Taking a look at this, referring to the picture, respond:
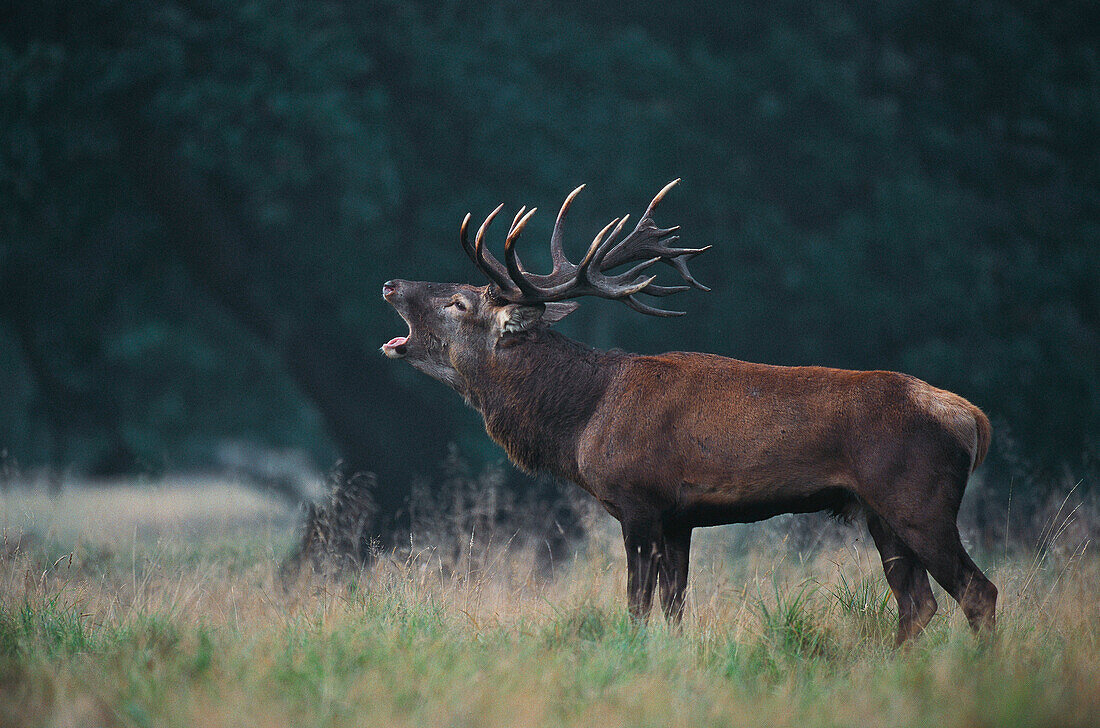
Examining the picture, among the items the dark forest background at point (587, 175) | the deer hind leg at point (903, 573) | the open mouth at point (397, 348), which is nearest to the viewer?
the deer hind leg at point (903, 573)

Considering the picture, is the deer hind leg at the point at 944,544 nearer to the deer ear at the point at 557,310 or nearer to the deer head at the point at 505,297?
the deer head at the point at 505,297

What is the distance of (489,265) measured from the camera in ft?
20.0

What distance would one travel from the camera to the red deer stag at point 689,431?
496 centimetres

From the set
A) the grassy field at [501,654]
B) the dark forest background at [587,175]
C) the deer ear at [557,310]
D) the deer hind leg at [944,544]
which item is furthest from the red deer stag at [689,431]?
the dark forest background at [587,175]

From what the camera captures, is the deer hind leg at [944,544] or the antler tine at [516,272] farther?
Answer: the antler tine at [516,272]

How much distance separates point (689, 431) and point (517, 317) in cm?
138

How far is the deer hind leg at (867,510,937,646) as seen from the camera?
531 cm

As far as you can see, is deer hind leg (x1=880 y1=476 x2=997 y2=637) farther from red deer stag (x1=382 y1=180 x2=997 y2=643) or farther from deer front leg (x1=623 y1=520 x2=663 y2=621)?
deer front leg (x1=623 y1=520 x2=663 y2=621)

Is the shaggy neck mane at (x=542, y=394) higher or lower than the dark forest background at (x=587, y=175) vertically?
lower

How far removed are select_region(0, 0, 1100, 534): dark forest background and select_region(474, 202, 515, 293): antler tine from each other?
4.91m

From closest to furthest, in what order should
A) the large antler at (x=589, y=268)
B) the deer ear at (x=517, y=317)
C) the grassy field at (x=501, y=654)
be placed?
the grassy field at (x=501, y=654) → the large antler at (x=589, y=268) → the deer ear at (x=517, y=317)

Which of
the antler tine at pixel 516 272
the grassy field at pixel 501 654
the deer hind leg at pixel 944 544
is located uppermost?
the antler tine at pixel 516 272

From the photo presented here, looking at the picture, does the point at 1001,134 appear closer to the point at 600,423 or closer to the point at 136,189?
the point at 600,423

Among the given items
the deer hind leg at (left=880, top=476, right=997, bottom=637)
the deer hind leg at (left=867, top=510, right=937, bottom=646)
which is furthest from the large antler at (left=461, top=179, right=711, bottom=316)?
the deer hind leg at (left=880, top=476, right=997, bottom=637)
